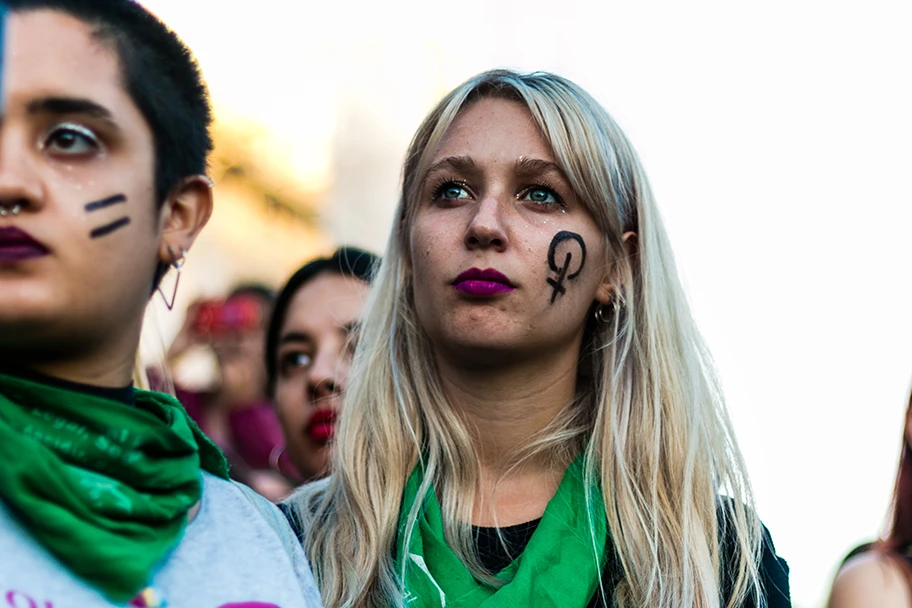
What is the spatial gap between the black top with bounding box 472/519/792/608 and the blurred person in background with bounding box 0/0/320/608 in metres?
0.70

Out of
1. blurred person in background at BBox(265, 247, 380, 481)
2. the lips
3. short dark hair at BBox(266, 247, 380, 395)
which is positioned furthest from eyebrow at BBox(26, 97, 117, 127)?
short dark hair at BBox(266, 247, 380, 395)

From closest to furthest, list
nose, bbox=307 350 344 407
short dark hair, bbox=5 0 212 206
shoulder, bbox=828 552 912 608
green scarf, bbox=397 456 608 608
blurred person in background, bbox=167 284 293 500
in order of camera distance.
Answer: short dark hair, bbox=5 0 212 206 → green scarf, bbox=397 456 608 608 → shoulder, bbox=828 552 912 608 → nose, bbox=307 350 344 407 → blurred person in background, bbox=167 284 293 500

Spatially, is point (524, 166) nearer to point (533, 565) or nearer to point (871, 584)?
point (533, 565)

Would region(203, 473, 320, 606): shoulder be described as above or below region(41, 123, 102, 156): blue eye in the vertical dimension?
below

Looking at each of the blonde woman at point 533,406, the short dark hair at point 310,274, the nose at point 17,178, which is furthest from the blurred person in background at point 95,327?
the short dark hair at point 310,274

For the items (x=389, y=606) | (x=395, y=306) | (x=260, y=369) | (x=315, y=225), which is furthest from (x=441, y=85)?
(x=389, y=606)

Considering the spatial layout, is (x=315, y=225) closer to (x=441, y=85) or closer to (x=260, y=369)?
(x=441, y=85)

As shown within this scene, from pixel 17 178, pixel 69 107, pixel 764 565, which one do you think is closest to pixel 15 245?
pixel 17 178

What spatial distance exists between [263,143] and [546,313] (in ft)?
34.7

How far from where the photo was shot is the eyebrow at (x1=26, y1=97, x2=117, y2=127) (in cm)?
157

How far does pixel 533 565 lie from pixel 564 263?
672 mm

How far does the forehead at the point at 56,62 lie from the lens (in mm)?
1562

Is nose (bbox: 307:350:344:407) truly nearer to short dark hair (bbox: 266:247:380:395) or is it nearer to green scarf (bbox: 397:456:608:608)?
short dark hair (bbox: 266:247:380:395)

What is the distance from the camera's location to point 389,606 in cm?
231
